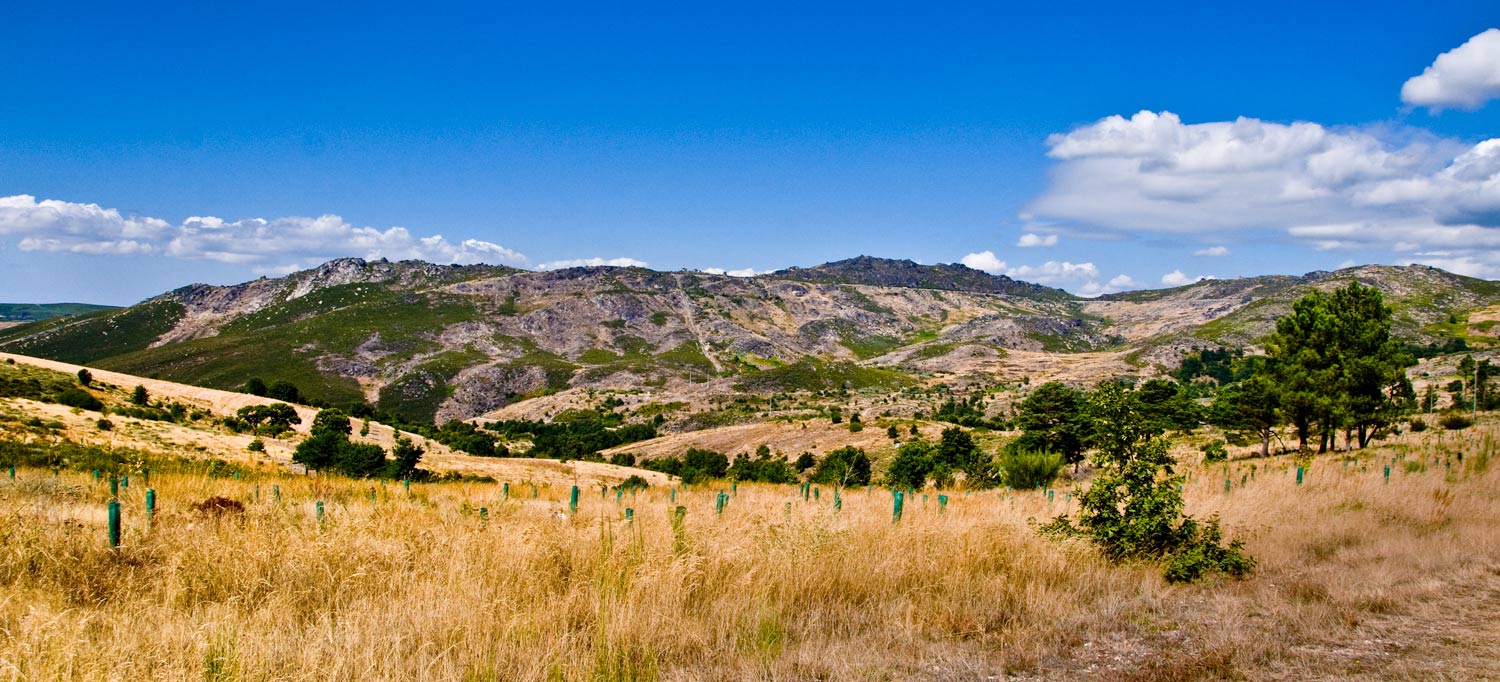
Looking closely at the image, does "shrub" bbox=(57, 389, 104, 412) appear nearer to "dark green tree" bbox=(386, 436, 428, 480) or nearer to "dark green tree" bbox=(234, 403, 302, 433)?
"dark green tree" bbox=(234, 403, 302, 433)

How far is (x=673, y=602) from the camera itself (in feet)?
19.8

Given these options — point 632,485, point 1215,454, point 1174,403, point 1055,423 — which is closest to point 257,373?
point 1055,423

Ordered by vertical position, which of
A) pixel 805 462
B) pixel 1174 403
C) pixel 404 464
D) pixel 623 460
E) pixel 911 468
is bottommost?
pixel 623 460

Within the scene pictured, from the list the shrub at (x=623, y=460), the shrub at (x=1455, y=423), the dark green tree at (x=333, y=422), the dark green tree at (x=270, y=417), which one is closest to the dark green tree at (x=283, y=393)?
the dark green tree at (x=270, y=417)

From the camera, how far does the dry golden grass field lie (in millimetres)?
4844

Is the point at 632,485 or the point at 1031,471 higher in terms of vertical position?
the point at 1031,471

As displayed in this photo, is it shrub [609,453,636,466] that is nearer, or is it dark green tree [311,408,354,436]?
dark green tree [311,408,354,436]

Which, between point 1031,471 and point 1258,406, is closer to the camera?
point 1031,471

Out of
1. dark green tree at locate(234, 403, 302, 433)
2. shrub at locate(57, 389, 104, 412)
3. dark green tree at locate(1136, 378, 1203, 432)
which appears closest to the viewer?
shrub at locate(57, 389, 104, 412)

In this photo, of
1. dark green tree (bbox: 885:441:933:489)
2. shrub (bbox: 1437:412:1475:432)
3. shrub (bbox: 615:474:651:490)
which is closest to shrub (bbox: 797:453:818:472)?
dark green tree (bbox: 885:441:933:489)

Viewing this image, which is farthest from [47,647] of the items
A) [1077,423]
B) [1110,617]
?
[1077,423]

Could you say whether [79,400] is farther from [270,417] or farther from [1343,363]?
[1343,363]

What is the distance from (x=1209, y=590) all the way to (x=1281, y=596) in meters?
0.62

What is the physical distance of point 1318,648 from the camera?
5801 millimetres
